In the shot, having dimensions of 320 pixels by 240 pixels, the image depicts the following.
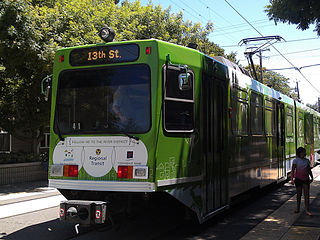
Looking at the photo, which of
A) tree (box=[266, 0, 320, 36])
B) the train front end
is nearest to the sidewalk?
the train front end

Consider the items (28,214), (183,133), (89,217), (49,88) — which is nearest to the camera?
(89,217)

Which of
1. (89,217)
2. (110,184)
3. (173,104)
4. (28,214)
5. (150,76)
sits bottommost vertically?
(28,214)

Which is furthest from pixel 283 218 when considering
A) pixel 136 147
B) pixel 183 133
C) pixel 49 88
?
pixel 49 88

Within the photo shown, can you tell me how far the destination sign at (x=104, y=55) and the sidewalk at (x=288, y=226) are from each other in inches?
144

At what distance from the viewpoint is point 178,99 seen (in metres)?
6.06

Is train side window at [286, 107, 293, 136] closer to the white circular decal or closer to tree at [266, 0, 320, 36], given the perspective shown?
tree at [266, 0, 320, 36]

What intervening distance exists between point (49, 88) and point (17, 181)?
9328 millimetres

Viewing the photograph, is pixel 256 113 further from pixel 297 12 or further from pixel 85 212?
pixel 85 212

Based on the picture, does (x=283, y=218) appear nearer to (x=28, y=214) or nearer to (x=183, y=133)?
(x=183, y=133)

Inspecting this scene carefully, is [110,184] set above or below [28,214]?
above

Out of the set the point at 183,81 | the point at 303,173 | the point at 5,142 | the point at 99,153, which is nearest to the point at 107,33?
the point at 183,81

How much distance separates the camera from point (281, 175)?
1249cm

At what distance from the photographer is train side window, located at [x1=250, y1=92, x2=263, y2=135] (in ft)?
31.6

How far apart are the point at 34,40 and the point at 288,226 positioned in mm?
9816
